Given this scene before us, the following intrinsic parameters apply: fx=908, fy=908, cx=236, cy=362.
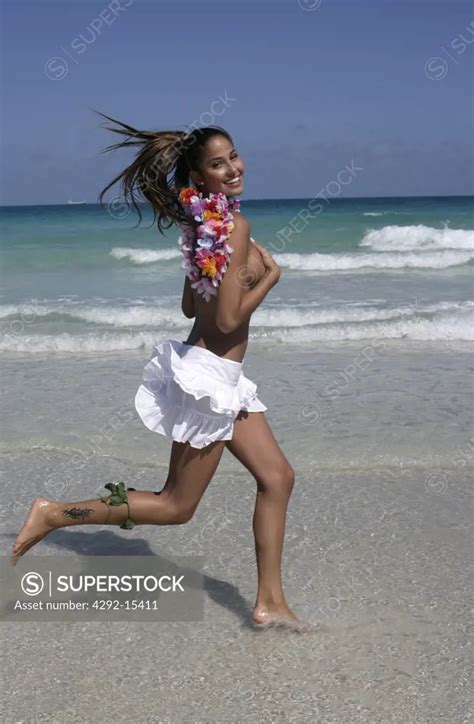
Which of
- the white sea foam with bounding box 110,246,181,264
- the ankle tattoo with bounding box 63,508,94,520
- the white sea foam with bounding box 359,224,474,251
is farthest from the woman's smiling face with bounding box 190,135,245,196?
the white sea foam with bounding box 359,224,474,251

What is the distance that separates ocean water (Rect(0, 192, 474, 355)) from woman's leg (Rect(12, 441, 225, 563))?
2338 millimetres

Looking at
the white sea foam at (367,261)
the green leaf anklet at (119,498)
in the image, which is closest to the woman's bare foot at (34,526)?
the green leaf anklet at (119,498)

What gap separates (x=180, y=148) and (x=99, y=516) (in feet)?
4.60

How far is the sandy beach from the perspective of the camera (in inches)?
117

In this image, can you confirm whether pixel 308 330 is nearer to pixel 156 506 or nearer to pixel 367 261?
pixel 156 506

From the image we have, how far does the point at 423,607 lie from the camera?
3.61m

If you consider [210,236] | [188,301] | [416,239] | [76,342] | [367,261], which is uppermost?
[210,236]

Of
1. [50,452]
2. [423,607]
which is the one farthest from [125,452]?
[423,607]

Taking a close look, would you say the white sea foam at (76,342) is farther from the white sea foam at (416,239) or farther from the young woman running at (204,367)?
the white sea foam at (416,239)

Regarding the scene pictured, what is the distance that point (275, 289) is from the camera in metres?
14.9

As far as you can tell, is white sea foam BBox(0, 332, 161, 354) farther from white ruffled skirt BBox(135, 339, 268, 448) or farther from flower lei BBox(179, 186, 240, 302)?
flower lei BBox(179, 186, 240, 302)

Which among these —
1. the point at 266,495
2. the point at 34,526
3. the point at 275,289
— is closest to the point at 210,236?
the point at 266,495

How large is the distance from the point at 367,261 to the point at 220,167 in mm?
17386

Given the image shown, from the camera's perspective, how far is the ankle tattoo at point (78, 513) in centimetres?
344
